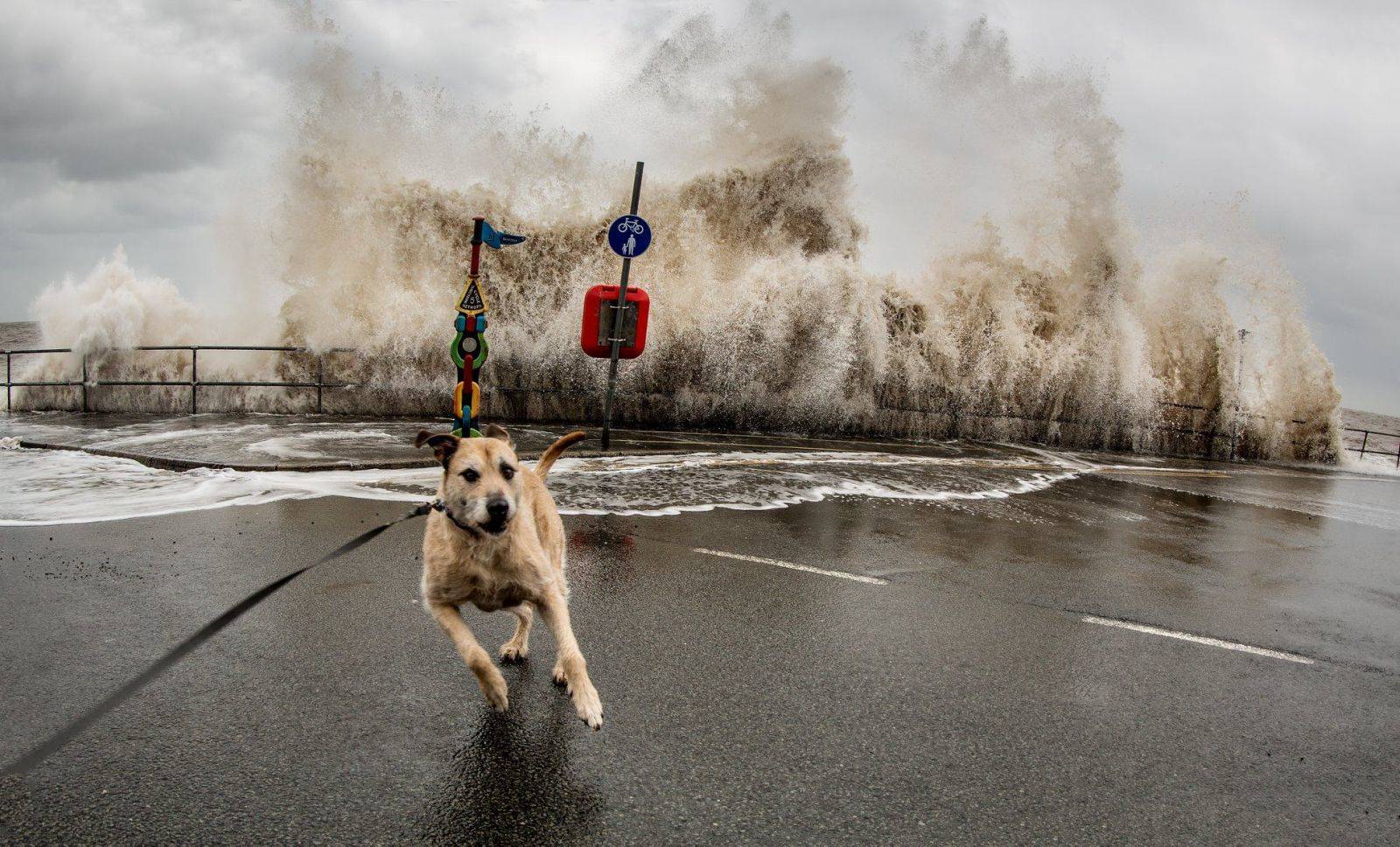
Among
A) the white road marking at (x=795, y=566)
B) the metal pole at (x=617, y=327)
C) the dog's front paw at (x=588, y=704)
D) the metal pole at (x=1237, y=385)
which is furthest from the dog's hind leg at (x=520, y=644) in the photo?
the metal pole at (x=1237, y=385)

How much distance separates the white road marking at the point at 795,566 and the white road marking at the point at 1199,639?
1.37 m

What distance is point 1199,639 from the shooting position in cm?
527

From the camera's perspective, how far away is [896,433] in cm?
2094

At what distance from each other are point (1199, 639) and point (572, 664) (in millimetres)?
3991

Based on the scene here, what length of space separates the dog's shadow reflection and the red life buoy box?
10351 millimetres

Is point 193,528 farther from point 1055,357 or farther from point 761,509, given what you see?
point 1055,357

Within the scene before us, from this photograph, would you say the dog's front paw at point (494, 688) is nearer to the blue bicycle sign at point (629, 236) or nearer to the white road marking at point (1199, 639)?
the white road marking at point (1199, 639)

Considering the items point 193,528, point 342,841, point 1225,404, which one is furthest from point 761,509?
point 1225,404

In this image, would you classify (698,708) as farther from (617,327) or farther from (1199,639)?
(617,327)

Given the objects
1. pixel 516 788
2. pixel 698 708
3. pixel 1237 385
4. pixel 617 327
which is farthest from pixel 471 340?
pixel 1237 385

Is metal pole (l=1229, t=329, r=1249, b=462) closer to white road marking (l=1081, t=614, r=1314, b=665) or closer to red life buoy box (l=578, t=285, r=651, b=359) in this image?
red life buoy box (l=578, t=285, r=651, b=359)

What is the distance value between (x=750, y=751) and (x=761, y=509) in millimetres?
5724

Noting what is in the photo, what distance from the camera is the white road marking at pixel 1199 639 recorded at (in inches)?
199

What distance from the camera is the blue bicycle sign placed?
12.8 metres
